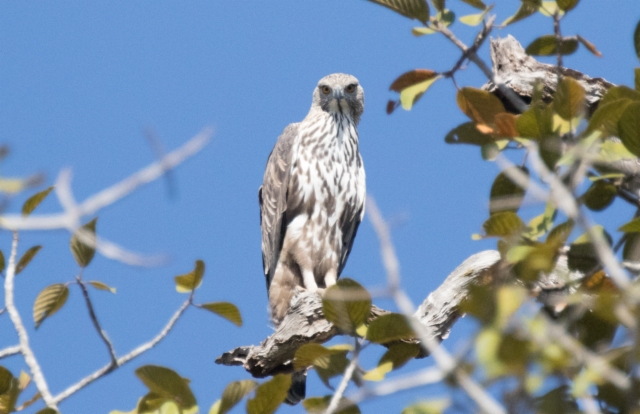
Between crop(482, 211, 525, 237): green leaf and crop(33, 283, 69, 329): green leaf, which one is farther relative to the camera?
crop(33, 283, 69, 329): green leaf

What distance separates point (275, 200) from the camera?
6.73 meters

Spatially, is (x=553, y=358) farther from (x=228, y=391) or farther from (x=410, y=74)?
(x=410, y=74)

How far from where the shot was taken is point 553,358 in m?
1.73

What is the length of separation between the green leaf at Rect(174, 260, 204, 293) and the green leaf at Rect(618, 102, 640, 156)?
1567 mm

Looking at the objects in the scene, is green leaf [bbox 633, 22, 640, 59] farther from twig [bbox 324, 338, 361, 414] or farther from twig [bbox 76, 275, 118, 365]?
twig [bbox 76, 275, 118, 365]

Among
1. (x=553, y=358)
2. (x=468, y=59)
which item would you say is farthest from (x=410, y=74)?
(x=553, y=358)

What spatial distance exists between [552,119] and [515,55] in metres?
2.49

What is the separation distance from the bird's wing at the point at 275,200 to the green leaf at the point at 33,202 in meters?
3.69

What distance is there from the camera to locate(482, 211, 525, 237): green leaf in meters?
2.63

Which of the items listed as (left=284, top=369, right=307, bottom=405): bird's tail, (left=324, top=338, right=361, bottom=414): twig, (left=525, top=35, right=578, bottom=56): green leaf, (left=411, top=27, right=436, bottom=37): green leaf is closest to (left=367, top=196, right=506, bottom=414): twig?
(left=324, top=338, right=361, bottom=414): twig

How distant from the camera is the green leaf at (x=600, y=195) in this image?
2.90m

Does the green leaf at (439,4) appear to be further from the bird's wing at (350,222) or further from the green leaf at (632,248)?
the bird's wing at (350,222)

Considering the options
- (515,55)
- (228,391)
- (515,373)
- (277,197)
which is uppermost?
(515,55)

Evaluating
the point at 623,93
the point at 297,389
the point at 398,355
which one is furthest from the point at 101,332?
the point at 297,389
